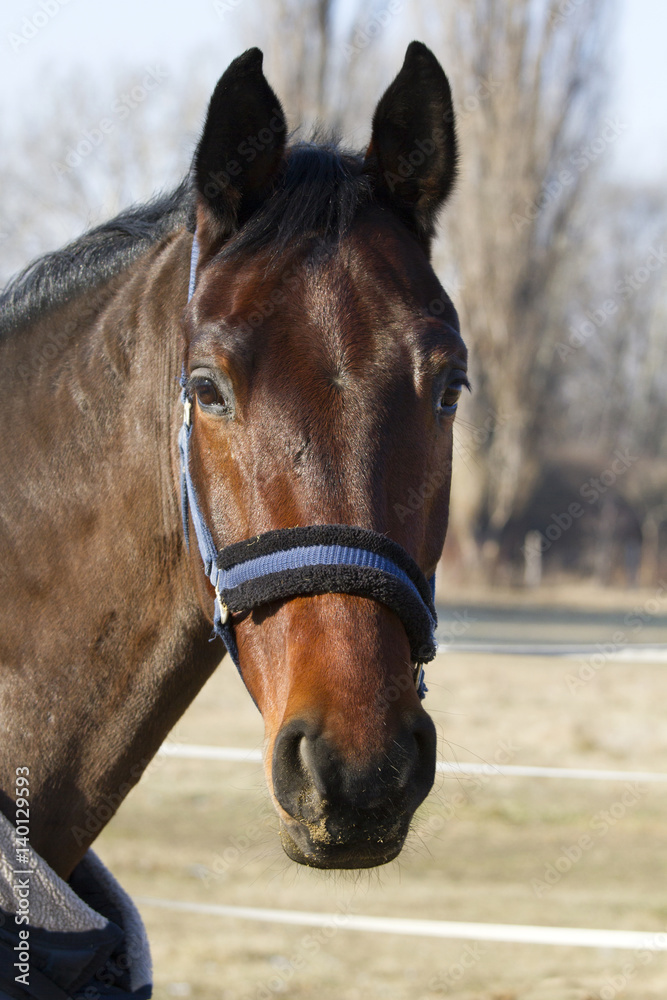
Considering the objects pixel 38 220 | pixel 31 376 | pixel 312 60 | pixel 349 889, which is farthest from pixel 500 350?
pixel 31 376

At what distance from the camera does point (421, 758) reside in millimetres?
1543

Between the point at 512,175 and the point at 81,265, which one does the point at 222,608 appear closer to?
the point at 81,265

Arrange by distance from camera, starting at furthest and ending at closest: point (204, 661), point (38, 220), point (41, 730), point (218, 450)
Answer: point (38, 220) < point (204, 661) < point (41, 730) < point (218, 450)

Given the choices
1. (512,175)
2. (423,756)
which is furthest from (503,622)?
(423,756)

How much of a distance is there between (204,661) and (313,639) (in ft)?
1.83

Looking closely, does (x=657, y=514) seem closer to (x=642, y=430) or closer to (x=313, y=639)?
(x=642, y=430)

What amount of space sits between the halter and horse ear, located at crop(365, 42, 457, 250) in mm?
815

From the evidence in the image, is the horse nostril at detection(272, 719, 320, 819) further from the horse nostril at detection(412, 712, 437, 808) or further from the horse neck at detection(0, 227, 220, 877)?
the horse neck at detection(0, 227, 220, 877)

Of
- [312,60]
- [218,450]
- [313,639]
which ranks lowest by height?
[312,60]

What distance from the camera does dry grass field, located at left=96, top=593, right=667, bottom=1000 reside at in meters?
4.35

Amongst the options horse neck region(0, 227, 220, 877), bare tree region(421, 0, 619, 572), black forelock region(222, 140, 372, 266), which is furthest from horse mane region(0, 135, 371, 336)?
bare tree region(421, 0, 619, 572)

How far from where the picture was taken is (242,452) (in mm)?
1714

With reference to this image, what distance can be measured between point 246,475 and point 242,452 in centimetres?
4

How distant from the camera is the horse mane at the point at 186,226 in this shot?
72.7 inches
